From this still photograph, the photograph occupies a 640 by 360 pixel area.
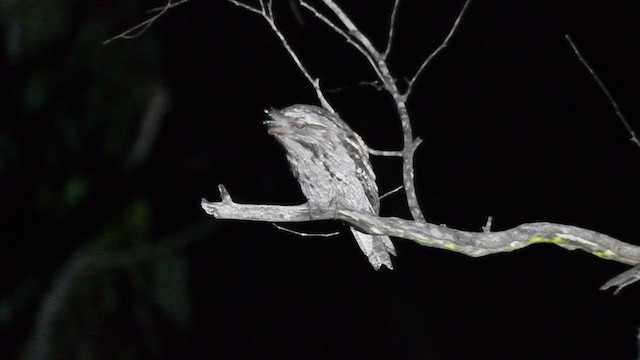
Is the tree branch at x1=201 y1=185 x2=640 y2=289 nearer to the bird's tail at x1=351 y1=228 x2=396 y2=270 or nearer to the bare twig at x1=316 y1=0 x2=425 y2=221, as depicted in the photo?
the bare twig at x1=316 y1=0 x2=425 y2=221

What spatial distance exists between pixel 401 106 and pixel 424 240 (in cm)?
20

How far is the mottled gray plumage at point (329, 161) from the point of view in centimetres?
156

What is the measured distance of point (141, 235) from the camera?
293 cm

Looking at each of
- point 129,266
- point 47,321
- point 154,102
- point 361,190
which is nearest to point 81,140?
point 154,102

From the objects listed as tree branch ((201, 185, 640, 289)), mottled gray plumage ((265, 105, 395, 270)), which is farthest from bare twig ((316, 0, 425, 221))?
mottled gray plumage ((265, 105, 395, 270))

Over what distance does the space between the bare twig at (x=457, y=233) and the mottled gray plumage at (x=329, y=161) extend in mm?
184

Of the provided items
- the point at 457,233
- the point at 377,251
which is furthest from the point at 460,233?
the point at 377,251

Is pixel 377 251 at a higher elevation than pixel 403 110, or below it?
below

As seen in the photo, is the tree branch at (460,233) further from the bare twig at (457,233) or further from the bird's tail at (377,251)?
the bird's tail at (377,251)

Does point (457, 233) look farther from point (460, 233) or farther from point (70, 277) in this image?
point (70, 277)

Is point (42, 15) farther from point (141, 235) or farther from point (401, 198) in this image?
point (401, 198)

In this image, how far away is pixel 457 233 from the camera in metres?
1.28

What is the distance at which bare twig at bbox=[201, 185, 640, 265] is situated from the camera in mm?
1267

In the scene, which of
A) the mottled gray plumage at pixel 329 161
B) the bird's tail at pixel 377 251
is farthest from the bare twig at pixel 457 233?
the bird's tail at pixel 377 251
